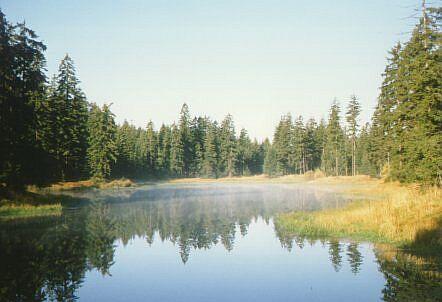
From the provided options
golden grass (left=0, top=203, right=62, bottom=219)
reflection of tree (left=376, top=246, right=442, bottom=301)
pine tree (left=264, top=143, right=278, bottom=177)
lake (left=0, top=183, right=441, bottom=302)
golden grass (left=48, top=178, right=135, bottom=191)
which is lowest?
lake (left=0, top=183, right=441, bottom=302)

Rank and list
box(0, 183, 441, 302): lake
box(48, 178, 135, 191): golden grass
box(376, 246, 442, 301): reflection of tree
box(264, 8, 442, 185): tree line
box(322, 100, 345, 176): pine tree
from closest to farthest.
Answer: box(376, 246, 442, 301): reflection of tree, box(0, 183, 441, 302): lake, box(264, 8, 442, 185): tree line, box(48, 178, 135, 191): golden grass, box(322, 100, 345, 176): pine tree

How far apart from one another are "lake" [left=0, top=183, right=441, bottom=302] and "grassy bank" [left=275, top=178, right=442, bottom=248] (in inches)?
47.0

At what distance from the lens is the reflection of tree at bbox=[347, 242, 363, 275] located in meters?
15.4

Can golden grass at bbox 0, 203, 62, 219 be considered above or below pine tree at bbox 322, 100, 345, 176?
below

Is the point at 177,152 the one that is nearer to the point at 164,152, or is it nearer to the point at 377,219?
the point at 164,152

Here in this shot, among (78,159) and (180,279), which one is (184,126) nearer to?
(78,159)

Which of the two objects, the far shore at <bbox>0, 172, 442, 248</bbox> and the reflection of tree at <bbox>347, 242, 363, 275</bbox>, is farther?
the far shore at <bbox>0, 172, 442, 248</bbox>

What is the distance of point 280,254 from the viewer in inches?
748

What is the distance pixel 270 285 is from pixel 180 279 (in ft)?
12.2

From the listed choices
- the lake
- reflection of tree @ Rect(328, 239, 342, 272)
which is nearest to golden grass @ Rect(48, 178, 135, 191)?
the lake

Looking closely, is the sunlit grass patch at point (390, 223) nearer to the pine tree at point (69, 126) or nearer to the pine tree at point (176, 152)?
the pine tree at point (69, 126)

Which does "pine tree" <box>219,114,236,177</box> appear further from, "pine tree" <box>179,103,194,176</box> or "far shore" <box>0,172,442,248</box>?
"far shore" <box>0,172,442,248</box>

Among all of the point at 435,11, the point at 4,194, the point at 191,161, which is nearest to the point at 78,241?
the point at 4,194

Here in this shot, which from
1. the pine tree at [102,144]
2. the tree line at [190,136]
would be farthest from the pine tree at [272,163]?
the pine tree at [102,144]
